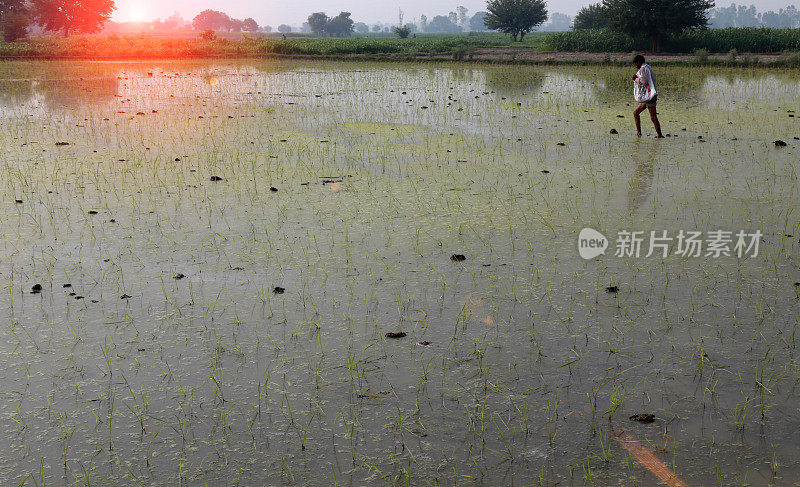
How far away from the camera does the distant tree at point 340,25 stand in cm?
14700

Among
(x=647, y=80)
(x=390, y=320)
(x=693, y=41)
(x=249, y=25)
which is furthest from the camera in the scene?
(x=249, y=25)

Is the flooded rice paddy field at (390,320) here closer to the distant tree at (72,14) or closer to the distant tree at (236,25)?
the distant tree at (72,14)

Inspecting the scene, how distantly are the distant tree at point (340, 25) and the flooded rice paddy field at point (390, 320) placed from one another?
14464 centimetres

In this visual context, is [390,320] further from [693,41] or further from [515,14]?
[515,14]

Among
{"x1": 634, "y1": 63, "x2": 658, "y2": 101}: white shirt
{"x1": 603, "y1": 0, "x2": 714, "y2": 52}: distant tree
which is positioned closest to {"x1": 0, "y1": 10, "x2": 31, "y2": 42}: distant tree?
{"x1": 603, "y1": 0, "x2": 714, "y2": 52}: distant tree

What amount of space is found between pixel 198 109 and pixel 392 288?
40.3 ft

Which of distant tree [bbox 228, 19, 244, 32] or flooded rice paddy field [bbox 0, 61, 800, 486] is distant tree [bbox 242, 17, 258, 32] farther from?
flooded rice paddy field [bbox 0, 61, 800, 486]

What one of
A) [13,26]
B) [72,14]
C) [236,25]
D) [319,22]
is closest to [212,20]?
[236,25]

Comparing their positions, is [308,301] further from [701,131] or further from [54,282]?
[701,131]

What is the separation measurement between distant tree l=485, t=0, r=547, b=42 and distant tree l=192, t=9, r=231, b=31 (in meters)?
144

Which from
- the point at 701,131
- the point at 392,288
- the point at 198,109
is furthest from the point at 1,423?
the point at 198,109

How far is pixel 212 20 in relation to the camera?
621 ft

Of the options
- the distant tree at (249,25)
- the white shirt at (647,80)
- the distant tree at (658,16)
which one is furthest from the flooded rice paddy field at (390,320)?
the distant tree at (249,25)

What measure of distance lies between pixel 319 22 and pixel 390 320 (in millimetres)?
154682
